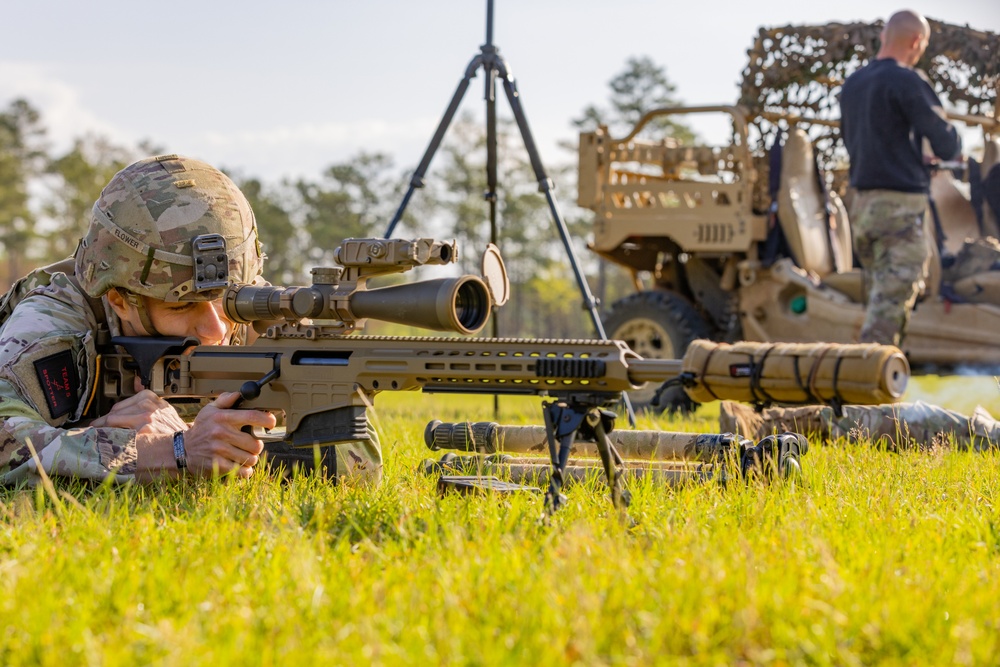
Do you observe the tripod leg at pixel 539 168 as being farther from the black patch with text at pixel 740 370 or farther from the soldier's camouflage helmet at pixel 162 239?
the black patch with text at pixel 740 370

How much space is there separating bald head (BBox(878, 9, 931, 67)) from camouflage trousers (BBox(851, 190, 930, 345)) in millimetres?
1094

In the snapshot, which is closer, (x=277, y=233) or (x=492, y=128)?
(x=492, y=128)

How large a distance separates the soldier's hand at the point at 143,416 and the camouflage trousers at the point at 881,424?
2.94 m

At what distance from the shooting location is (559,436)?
349 cm

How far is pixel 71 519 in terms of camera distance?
3.36m

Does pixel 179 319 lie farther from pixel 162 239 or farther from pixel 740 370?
pixel 740 370

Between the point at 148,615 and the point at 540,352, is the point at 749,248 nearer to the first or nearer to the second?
the point at 540,352

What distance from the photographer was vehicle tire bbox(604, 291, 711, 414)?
1052 cm

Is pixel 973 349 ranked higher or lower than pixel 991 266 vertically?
lower

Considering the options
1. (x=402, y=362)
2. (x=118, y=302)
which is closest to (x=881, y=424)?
(x=402, y=362)

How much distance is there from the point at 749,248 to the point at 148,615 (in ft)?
28.3

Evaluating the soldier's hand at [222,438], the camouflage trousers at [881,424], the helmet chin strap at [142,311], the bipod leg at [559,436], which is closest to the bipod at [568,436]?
the bipod leg at [559,436]

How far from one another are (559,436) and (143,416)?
1.71 metres

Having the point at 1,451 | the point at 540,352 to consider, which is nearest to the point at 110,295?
the point at 1,451
